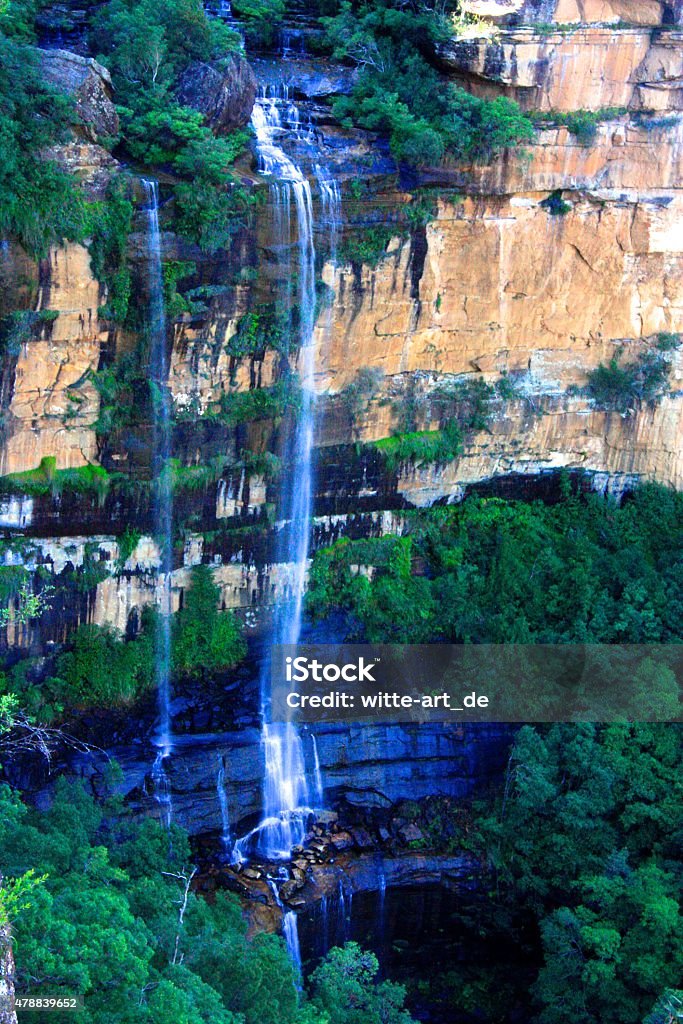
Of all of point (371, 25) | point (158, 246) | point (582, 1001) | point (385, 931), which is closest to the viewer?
point (582, 1001)

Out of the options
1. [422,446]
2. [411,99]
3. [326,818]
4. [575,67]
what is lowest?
[326,818]

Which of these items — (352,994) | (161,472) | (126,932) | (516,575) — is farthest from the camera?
(516,575)

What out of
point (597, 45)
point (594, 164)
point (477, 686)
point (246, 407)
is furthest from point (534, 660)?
point (597, 45)

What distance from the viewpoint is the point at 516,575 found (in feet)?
63.1

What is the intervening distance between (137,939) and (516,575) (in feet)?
30.6

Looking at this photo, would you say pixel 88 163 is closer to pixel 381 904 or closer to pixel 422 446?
pixel 422 446

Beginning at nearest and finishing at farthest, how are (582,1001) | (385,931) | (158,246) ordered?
(582,1001)
(158,246)
(385,931)

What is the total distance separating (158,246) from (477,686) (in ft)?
26.6

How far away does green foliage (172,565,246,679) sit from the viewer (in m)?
18.3

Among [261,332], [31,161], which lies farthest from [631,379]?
[31,161]

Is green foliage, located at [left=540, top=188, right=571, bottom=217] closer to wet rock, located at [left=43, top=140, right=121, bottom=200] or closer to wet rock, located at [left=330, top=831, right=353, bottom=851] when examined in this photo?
wet rock, located at [left=43, top=140, right=121, bottom=200]

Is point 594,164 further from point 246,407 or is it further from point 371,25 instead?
point 246,407

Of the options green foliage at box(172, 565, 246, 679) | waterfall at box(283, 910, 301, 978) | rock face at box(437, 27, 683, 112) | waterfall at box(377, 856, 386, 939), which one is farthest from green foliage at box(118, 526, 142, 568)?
rock face at box(437, 27, 683, 112)

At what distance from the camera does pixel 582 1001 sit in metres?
14.8
